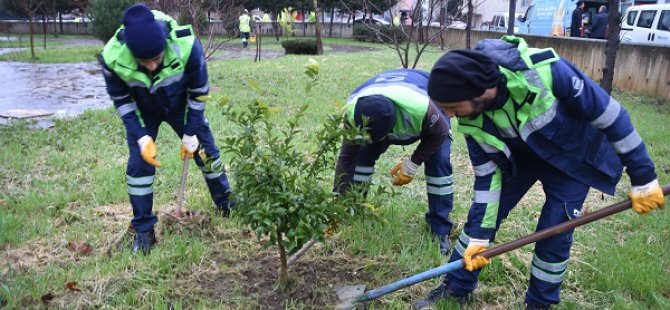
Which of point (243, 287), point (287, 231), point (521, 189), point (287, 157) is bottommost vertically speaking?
point (243, 287)

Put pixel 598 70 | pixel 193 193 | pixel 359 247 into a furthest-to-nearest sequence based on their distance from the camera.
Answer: pixel 598 70 < pixel 193 193 < pixel 359 247

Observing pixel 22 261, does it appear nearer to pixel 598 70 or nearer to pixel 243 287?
pixel 243 287

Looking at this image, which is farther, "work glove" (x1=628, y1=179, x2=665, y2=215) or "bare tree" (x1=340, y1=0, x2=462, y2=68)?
"bare tree" (x1=340, y1=0, x2=462, y2=68)

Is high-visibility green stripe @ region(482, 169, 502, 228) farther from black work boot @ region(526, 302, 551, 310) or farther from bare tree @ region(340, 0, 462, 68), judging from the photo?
bare tree @ region(340, 0, 462, 68)

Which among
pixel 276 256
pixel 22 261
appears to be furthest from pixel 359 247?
pixel 22 261

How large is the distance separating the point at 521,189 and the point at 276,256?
152cm

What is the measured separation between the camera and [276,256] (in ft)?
11.3

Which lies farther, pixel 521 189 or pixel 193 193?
pixel 193 193

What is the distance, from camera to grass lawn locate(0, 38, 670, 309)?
2945 millimetres

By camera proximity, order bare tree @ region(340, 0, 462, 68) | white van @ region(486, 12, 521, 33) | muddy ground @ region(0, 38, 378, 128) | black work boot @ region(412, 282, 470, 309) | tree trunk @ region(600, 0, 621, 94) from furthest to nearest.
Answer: white van @ region(486, 12, 521, 33)
bare tree @ region(340, 0, 462, 68)
muddy ground @ region(0, 38, 378, 128)
tree trunk @ region(600, 0, 621, 94)
black work boot @ region(412, 282, 470, 309)

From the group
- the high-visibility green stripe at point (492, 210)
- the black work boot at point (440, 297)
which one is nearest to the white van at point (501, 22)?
the black work boot at point (440, 297)

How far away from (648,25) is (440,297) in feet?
45.0

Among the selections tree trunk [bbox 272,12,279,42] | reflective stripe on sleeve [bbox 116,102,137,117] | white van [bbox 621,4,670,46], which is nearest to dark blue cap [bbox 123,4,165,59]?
reflective stripe on sleeve [bbox 116,102,137,117]

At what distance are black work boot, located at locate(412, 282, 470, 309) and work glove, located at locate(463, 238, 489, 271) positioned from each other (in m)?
0.39
